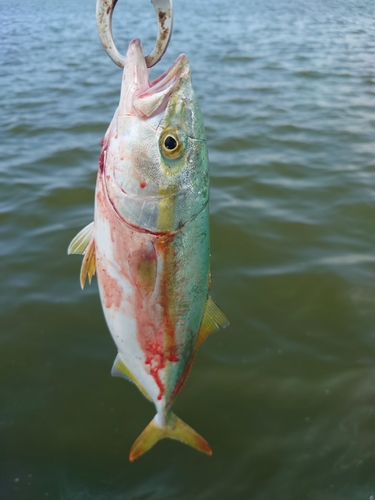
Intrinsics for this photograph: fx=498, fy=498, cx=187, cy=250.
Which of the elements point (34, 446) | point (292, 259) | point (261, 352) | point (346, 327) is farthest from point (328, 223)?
point (34, 446)

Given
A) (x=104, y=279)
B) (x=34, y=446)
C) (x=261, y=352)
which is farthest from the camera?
(x=261, y=352)

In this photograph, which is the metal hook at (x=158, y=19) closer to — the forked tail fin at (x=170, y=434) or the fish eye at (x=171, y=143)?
the fish eye at (x=171, y=143)

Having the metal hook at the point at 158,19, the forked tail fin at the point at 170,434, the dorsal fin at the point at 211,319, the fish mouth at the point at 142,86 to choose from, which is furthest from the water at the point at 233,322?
the metal hook at the point at 158,19

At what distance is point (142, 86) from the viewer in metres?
1.91

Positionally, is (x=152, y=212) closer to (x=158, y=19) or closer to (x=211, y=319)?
(x=211, y=319)

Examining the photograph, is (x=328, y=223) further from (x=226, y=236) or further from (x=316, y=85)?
(x=316, y=85)

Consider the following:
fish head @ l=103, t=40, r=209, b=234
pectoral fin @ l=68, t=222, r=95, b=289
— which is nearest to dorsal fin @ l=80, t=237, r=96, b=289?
pectoral fin @ l=68, t=222, r=95, b=289

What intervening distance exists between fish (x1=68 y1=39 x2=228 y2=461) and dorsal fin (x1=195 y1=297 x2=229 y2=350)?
0.03 m

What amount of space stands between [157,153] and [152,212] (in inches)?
9.1

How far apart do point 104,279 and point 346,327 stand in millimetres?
2503

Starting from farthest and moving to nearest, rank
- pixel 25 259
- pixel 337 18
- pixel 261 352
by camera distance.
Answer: pixel 337 18 → pixel 25 259 → pixel 261 352

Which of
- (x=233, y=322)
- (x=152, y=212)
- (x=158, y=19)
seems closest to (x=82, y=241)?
(x=152, y=212)

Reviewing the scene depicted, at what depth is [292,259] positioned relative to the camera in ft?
15.3

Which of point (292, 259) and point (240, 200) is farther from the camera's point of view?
point (240, 200)
